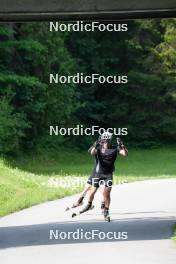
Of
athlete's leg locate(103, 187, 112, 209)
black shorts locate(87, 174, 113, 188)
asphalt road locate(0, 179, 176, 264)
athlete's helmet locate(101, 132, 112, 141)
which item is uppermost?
athlete's helmet locate(101, 132, 112, 141)

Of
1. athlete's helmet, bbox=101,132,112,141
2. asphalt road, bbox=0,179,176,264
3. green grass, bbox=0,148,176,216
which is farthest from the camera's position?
green grass, bbox=0,148,176,216

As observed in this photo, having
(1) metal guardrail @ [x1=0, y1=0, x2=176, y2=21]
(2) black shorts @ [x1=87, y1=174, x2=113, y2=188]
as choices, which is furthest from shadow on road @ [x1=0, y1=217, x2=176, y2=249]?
(1) metal guardrail @ [x1=0, y1=0, x2=176, y2=21]

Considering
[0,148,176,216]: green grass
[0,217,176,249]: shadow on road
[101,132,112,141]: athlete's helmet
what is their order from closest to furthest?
[0,217,176,249]: shadow on road < [101,132,112,141]: athlete's helmet < [0,148,176,216]: green grass

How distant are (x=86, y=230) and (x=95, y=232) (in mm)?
394

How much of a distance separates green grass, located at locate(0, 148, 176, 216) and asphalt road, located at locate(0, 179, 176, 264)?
1073 millimetres

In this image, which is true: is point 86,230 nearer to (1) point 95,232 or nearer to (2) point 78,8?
(1) point 95,232

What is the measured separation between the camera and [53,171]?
3509 centimetres

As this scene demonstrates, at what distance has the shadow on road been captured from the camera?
1376cm

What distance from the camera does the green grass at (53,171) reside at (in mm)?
22281

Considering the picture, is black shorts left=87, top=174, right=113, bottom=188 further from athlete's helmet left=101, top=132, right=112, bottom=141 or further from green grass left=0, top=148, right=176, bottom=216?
green grass left=0, top=148, right=176, bottom=216

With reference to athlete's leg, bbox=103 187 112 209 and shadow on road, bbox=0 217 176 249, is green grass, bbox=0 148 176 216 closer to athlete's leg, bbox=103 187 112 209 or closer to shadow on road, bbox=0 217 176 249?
shadow on road, bbox=0 217 176 249

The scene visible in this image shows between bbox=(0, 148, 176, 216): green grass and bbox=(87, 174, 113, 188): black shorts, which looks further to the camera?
bbox=(0, 148, 176, 216): green grass

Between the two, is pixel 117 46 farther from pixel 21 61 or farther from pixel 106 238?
pixel 106 238

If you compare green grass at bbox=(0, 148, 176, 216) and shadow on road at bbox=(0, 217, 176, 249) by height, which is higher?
green grass at bbox=(0, 148, 176, 216)
